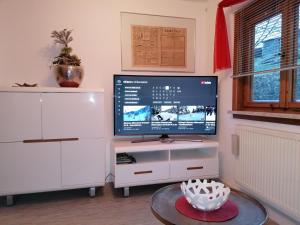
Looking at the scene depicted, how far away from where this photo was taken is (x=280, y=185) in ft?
5.69

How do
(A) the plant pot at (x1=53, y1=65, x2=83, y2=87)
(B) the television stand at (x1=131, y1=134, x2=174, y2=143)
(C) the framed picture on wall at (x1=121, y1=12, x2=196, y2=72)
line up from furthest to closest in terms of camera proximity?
(C) the framed picture on wall at (x1=121, y1=12, x2=196, y2=72) → (B) the television stand at (x1=131, y1=134, x2=174, y2=143) → (A) the plant pot at (x1=53, y1=65, x2=83, y2=87)

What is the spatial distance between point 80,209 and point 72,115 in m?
0.91

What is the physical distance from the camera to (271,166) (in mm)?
1818

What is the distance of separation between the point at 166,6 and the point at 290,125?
2.08 m

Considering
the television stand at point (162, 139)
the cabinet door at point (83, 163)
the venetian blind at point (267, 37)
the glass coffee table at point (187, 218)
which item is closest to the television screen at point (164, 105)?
the television stand at point (162, 139)

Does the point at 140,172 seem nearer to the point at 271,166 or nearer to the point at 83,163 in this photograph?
the point at 83,163

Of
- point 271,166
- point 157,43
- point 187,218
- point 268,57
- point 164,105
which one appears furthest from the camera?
point 157,43

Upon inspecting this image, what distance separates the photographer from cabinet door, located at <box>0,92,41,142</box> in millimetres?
2107

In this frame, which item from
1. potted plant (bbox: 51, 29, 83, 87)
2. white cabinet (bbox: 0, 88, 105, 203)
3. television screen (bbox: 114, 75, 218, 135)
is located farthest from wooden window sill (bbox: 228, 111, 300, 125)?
potted plant (bbox: 51, 29, 83, 87)

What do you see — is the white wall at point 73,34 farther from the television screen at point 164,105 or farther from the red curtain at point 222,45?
the red curtain at point 222,45

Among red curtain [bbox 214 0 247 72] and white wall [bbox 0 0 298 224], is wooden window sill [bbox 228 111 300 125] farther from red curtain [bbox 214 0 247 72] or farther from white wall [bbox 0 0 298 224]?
red curtain [bbox 214 0 247 72]

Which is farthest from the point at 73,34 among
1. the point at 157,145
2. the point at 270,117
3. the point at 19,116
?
the point at 270,117

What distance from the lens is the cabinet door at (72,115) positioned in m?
2.20

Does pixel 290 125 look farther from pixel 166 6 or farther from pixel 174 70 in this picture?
pixel 166 6
